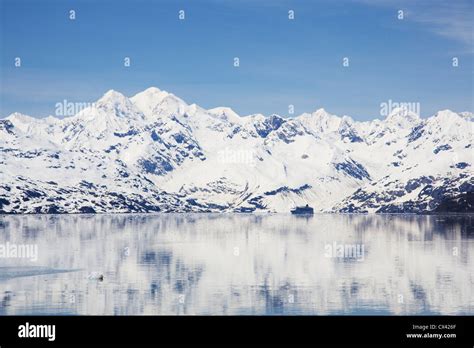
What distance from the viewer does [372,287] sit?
4774 inches

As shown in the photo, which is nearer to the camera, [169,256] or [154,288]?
[154,288]

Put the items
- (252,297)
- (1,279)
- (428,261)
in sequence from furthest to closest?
(428,261), (1,279), (252,297)

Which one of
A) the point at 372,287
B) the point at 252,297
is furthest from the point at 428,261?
the point at 252,297

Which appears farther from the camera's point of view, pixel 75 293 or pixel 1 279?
pixel 1 279
